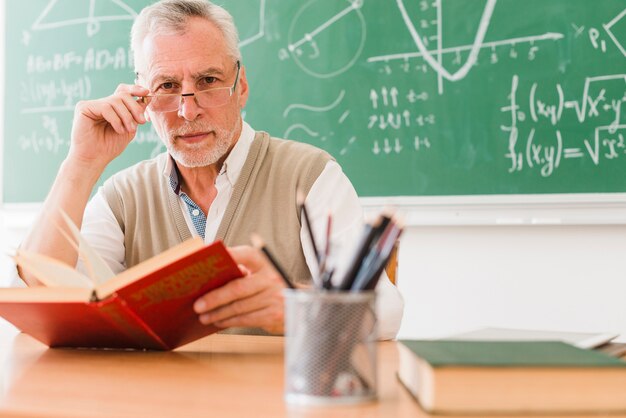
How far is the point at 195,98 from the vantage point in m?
1.73

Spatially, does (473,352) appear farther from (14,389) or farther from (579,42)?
(579,42)

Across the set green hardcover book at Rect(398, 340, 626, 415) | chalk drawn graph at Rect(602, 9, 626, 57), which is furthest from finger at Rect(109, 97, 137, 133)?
chalk drawn graph at Rect(602, 9, 626, 57)

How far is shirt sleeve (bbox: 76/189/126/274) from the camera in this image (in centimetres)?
173

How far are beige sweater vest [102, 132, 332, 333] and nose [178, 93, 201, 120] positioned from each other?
0.16 meters

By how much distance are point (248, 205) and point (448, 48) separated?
1042 millimetres

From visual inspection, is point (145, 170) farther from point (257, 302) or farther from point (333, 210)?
point (257, 302)

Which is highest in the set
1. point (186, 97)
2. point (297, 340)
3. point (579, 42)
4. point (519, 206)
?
point (579, 42)

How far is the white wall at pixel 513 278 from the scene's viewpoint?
2248 mm

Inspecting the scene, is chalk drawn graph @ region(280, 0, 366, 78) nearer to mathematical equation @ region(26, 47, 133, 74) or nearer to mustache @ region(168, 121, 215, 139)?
mathematical equation @ region(26, 47, 133, 74)

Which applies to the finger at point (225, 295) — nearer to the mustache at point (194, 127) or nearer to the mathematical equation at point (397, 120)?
the mustache at point (194, 127)

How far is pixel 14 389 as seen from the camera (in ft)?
2.57

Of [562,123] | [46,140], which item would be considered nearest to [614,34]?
[562,123]

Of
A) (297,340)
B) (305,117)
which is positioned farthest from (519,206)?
(297,340)

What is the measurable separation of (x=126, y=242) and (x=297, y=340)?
120 cm
